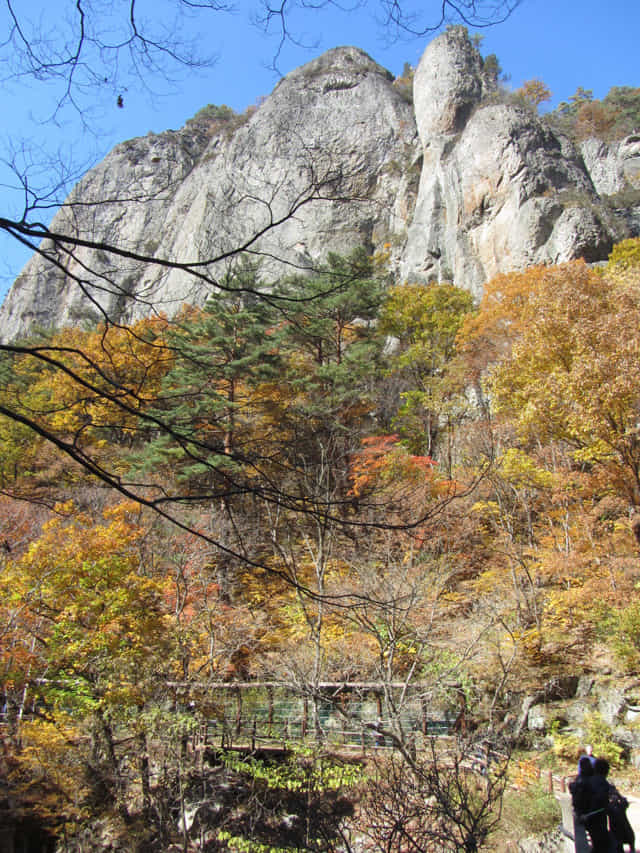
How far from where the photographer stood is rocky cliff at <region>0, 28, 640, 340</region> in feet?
76.9

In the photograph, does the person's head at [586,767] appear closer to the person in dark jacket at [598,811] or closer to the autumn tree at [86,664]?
the person in dark jacket at [598,811]

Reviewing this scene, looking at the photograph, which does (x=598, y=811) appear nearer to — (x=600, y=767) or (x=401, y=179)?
(x=600, y=767)

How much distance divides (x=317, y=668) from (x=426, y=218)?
27.7 m

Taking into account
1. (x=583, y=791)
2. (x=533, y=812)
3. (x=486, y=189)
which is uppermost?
(x=486, y=189)

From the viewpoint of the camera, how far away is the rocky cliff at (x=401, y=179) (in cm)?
2344

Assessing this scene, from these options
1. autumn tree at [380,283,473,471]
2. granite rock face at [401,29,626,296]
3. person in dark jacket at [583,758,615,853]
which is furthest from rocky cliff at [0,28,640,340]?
person in dark jacket at [583,758,615,853]

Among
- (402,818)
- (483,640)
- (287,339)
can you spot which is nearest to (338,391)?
(287,339)

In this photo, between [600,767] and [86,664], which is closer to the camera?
[600,767]

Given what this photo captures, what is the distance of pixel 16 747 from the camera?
7.49 meters

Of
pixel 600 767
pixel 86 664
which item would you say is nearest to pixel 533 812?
pixel 600 767

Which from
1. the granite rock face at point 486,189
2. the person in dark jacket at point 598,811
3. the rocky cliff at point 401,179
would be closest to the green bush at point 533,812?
the person in dark jacket at point 598,811

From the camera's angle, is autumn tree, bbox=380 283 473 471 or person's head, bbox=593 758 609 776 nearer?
person's head, bbox=593 758 609 776

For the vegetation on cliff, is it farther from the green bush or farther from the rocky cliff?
the rocky cliff

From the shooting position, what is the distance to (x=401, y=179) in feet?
111
